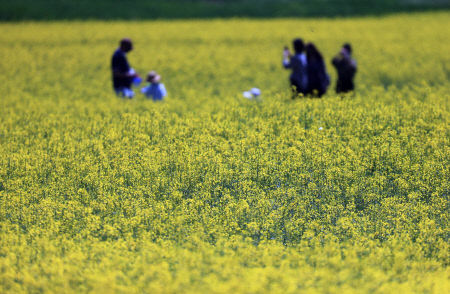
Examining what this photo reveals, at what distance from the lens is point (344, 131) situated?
879 cm

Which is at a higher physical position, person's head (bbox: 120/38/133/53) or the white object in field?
person's head (bbox: 120/38/133/53)

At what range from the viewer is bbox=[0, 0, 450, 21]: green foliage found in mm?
32156

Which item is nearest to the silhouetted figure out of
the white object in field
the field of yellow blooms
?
the field of yellow blooms

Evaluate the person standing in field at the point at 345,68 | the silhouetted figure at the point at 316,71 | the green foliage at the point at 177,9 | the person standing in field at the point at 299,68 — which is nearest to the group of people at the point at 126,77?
the person standing in field at the point at 299,68

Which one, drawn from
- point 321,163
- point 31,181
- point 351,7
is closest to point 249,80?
point 321,163

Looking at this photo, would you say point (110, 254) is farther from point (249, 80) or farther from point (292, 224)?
point (249, 80)

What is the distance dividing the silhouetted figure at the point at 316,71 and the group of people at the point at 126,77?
3.39 metres

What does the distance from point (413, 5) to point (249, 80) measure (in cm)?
2617

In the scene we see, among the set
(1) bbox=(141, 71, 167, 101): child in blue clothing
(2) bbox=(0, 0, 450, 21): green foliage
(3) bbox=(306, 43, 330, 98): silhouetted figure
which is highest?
(2) bbox=(0, 0, 450, 21): green foliage

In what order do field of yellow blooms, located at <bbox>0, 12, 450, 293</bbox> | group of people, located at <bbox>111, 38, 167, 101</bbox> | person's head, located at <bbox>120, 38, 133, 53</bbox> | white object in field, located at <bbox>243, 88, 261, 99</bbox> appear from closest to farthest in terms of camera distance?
1. field of yellow blooms, located at <bbox>0, 12, 450, 293</bbox>
2. person's head, located at <bbox>120, 38, 133, 53</bbox>
3. group of people, located at <bbox>111, 38, 167, 101</bbox>
4. white object in field, located at <bbox>243, 88, 261, 99</bbox>

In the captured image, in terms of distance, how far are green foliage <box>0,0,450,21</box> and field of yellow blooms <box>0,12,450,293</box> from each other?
68.7 feet

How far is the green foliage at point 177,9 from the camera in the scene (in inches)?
1266

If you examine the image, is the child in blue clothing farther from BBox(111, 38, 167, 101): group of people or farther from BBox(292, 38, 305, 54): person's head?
BBox(292, 38, 305, 54): person's head

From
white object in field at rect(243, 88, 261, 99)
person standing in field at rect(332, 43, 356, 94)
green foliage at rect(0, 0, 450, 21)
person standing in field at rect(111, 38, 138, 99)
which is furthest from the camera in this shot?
green foliage at rect(0, 0, 450, 21)
